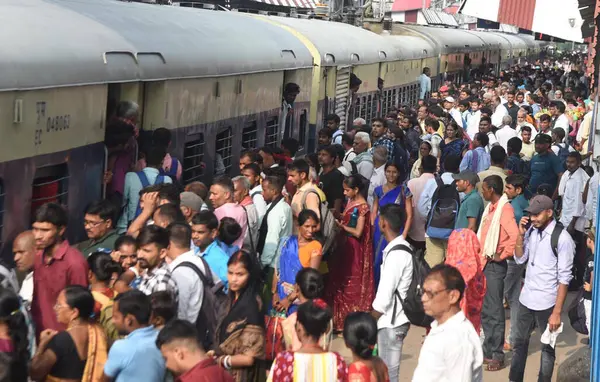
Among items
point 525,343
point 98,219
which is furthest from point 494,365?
point 98,219

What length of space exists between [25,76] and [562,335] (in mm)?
6057

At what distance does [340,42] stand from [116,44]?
10.5 m

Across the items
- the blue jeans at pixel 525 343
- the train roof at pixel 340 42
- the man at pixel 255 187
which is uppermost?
the train roof at pixel 340 42

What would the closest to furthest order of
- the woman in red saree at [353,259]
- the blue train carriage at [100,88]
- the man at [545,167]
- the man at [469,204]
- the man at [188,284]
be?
the man at [188,284] → the blue train carriage at [100,88] → the woman in red saree at [353,259] → the man at [469,204] → the man at [545,167]

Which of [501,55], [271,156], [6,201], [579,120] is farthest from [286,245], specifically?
[501,55]

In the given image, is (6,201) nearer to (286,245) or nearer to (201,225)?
(201,225)

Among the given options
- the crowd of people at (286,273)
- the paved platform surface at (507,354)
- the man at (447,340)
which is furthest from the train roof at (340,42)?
the man at (447,340)

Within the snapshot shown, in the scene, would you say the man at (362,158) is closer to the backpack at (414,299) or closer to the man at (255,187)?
the man at (255,187)

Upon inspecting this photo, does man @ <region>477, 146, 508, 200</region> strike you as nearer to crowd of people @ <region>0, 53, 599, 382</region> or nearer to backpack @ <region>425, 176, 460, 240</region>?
crowd of people @ <region>0, 53, 599, 382</region>

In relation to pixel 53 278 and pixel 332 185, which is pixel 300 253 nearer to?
pixel 53 278

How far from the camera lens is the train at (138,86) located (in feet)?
21.1

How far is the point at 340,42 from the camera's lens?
18219 mm

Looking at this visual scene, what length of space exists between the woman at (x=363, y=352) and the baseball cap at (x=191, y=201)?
264cm

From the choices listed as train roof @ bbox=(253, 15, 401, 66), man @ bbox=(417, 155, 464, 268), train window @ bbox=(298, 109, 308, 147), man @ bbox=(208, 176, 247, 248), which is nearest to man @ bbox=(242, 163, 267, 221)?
man @ bbox=(208, 176, 247, 248)
